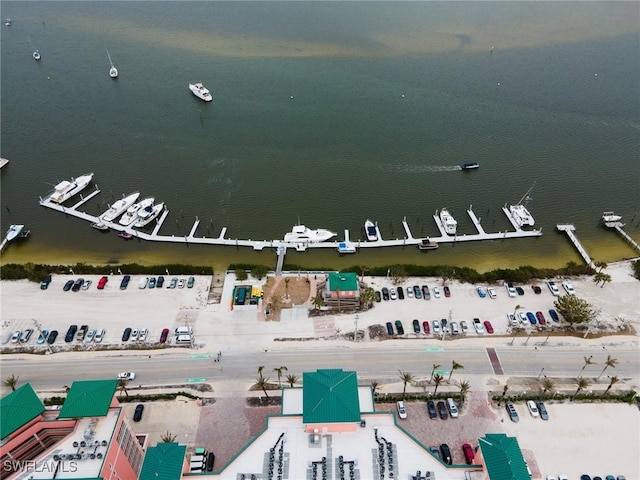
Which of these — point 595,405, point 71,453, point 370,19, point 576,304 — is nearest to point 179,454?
point 71,453

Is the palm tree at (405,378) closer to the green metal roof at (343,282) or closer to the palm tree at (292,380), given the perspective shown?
the palm tree at (292,380)

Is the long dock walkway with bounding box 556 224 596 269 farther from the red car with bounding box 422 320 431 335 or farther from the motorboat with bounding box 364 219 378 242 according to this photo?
the motorboat with bounding box 364 219 378 242

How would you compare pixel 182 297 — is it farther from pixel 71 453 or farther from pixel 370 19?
pixel 370 19

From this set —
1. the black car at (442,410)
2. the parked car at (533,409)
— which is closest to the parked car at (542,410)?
the parked car at (533,409)

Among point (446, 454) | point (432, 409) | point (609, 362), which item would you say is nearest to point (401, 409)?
point (432, 409)

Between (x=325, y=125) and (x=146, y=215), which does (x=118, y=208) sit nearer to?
(x=146, y=215)
